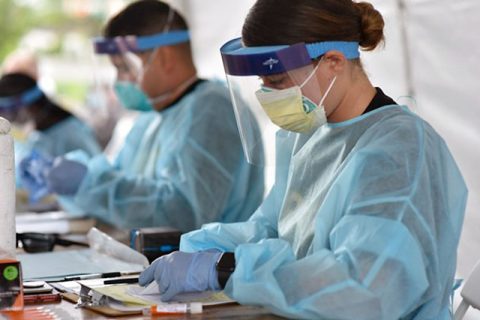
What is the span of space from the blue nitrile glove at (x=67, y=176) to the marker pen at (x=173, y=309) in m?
1.61

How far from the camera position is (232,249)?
2.19 meters

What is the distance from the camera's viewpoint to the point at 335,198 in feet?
6.21

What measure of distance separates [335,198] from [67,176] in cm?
166

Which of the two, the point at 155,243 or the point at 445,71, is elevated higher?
the point at 445,71

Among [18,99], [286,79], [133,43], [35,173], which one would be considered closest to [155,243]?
[286,79]

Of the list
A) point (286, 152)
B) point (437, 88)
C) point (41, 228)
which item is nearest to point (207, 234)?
point (286, 152)

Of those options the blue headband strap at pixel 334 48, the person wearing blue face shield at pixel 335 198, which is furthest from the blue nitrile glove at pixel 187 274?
the blue headband strap at pixel 334 48

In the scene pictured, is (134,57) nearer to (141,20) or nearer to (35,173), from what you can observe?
(141,20)

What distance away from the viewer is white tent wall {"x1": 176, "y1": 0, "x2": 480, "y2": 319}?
256 centimetres

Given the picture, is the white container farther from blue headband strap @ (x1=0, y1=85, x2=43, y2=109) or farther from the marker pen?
blue headband strap @ (x1=0, y1=85, x2=43, y2=109)

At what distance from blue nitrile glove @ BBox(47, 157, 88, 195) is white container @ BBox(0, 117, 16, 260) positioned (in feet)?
4.75

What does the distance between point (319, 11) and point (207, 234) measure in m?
0.58

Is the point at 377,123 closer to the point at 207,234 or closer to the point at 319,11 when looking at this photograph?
the point at 319,11

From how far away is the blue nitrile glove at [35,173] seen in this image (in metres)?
3.80
